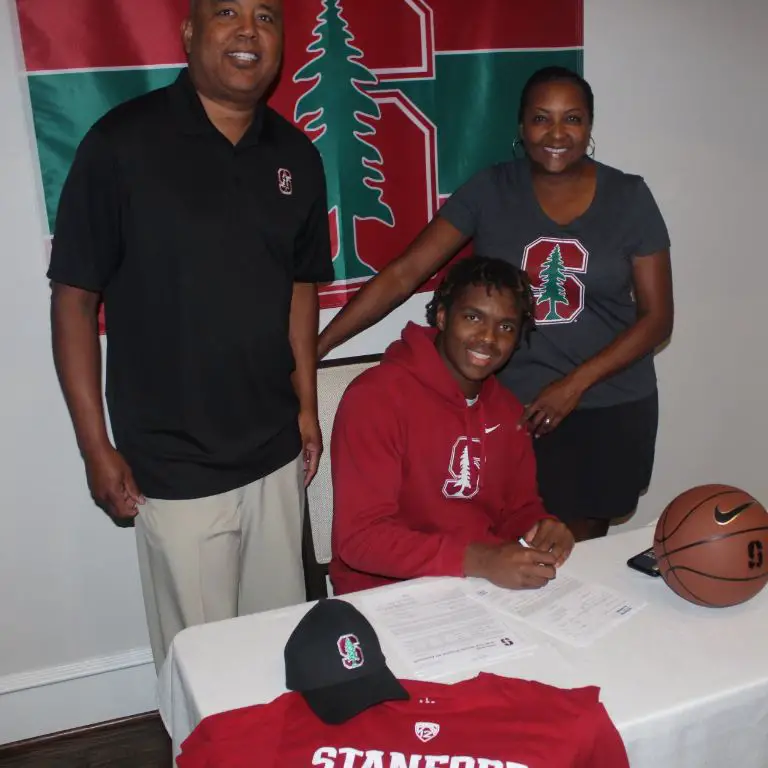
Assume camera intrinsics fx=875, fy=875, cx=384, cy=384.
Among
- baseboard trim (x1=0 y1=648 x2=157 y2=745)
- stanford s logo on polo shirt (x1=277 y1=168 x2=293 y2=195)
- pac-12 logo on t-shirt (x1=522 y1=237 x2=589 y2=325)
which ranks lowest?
baseboard trim (x1=0 y1=648 x2=157 y2=745)

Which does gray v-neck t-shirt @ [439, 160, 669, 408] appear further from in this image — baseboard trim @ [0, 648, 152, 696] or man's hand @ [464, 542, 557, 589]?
baseboard trim @ [0, 648, 152, 696]

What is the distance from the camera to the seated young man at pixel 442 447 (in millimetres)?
1611

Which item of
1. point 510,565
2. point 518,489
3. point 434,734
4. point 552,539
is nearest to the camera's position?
point 434,734

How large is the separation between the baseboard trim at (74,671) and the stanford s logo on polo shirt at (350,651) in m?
1.42

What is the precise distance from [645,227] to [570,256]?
0.63ft

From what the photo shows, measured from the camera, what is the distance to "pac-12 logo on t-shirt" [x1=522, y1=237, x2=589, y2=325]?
6.54ft

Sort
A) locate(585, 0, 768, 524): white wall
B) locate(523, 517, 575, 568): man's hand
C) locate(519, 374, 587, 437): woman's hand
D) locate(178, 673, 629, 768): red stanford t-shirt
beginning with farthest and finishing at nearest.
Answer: locate(585, 0, 768, 524): white wall, locate(519, 374, 587, 437): woman's hand, locate(523, 517, 575, 568): man's hand, locate(178, 673, 629, 768): red stanford t-shirt

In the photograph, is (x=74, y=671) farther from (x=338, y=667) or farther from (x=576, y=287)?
(x=576, y=287)

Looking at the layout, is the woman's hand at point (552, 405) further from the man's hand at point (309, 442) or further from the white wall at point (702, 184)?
the white wall at point (702, 184)

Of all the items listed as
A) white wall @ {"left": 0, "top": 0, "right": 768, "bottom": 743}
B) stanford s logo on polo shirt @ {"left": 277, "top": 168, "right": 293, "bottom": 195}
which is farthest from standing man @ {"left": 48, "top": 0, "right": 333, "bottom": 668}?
white wall @ {"left": 0, "top": 0, "right": 768, "bottom": 743}

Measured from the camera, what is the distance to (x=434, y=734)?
1.08 metres

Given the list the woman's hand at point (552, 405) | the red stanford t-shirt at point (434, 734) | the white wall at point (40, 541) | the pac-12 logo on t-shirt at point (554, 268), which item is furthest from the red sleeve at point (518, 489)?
the white wall at point (40, 541)

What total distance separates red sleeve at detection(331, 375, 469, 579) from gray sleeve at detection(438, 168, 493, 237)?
1.91ft

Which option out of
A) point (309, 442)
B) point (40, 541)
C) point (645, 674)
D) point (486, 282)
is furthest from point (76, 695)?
point (645, 674)
